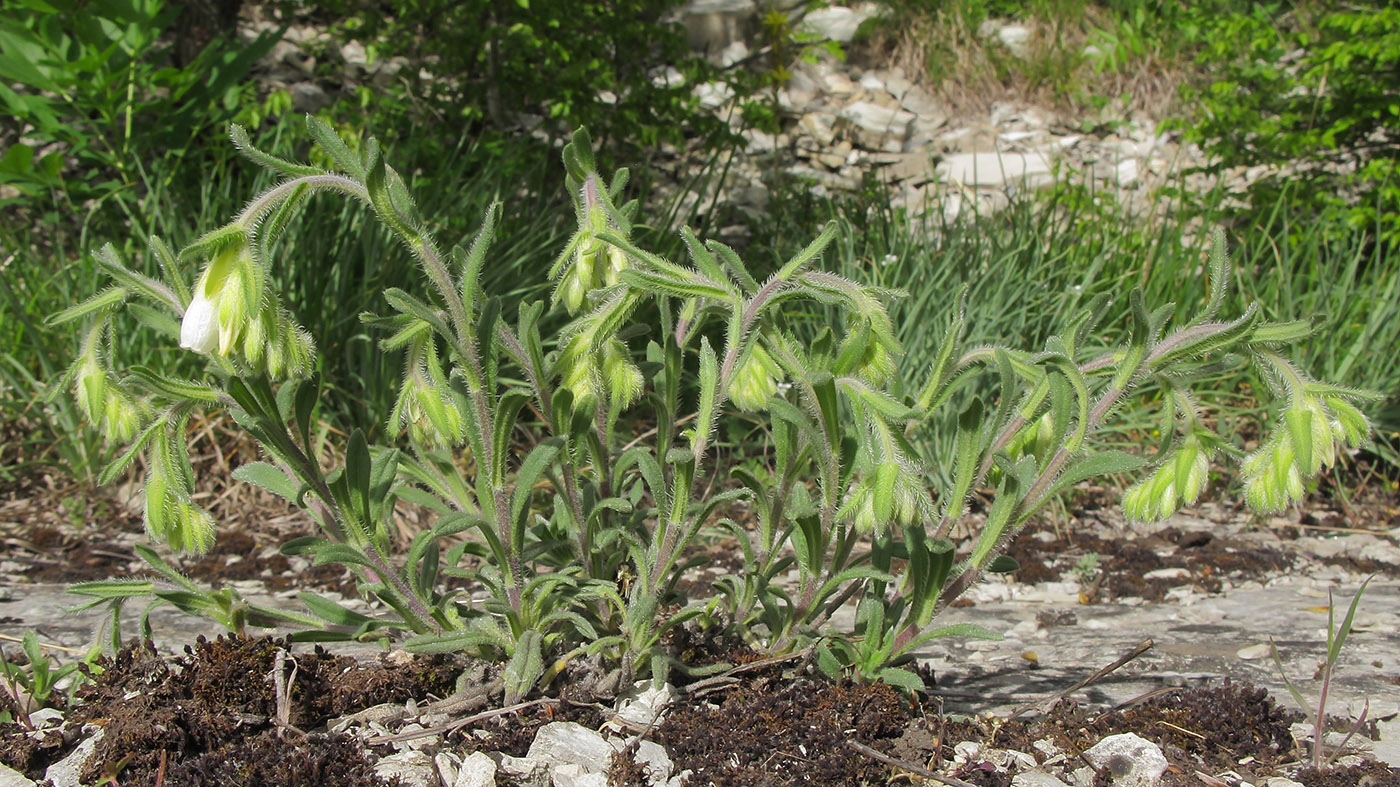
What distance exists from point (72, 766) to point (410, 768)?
22.6 inches

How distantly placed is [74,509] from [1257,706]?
355 cm

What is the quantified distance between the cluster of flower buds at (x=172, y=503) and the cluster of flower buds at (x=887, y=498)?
3.69 ft

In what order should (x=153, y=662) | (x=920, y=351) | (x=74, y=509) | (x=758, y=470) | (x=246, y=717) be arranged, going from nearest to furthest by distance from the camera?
(x=246, y=717), (x=153, y=662), (x=758, y=470), (x=74, y=509), (x=920, y=351)

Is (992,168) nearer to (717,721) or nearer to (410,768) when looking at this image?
(717,721)

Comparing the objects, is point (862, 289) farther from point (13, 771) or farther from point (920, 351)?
point (920, 351)

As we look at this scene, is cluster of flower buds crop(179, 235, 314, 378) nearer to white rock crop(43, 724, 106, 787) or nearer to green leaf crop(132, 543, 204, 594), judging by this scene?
green leaf crop(132, 543, 204, 594)

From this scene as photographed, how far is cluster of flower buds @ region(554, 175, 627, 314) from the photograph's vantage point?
6.28 feet

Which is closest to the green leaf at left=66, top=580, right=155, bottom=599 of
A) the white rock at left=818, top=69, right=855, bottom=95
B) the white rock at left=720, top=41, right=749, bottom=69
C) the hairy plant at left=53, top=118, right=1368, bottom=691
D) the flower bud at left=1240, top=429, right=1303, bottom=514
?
the hairy plant at left=53, top=118, right=1368, bottom=691

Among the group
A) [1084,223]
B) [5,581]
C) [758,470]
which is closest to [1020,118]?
[1084,223]

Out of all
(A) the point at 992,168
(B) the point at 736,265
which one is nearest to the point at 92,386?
(B) the point at 736,265

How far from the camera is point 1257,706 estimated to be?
200cm

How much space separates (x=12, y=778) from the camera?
171 centimetres

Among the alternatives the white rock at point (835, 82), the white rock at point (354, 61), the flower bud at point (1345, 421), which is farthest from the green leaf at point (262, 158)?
the white rock at point (835, 82)

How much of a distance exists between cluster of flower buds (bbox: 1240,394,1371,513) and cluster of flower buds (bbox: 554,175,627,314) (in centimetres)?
118
